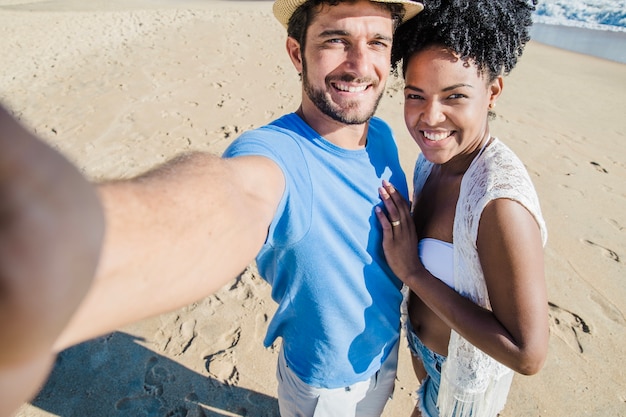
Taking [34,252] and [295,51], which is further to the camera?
[295,51]

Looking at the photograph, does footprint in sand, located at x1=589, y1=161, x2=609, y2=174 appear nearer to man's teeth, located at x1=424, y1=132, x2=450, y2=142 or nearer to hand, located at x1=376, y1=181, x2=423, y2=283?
man's teeth, located at x1=424, y1=132, x2=450, y2=142

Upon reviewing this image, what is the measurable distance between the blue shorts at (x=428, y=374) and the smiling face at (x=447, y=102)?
837 millimetres

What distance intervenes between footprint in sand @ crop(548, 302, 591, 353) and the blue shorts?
1.78 m

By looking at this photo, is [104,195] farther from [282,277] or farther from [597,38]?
[597,38]

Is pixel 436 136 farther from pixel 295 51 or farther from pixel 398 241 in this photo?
pixel 295 51

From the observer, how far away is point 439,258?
1.56m

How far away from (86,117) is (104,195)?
6.91m

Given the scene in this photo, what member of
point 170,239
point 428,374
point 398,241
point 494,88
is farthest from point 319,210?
point 428,374

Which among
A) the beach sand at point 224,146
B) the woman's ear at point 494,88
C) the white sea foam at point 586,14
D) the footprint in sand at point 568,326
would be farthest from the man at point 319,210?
the white sea foam at point 586,14

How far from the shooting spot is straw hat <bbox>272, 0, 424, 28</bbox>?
4.93 feet

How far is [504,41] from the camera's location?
1563 millimetres

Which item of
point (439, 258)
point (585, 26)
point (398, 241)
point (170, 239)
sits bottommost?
point (585, 26)

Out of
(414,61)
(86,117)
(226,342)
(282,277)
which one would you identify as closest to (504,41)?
(414,61)

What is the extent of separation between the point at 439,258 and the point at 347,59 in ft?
2.83
